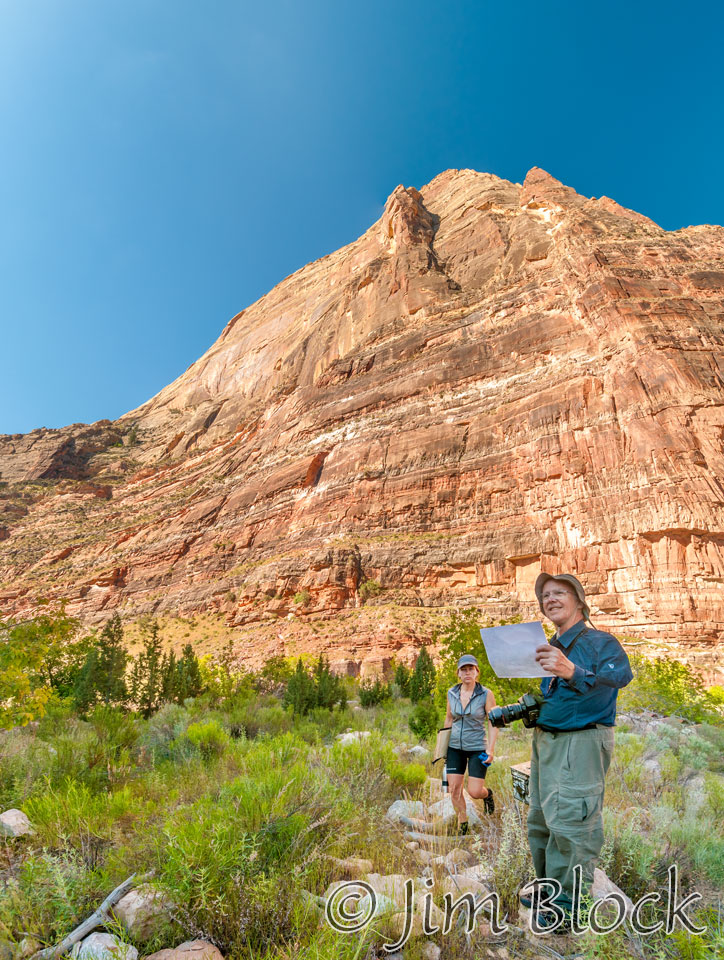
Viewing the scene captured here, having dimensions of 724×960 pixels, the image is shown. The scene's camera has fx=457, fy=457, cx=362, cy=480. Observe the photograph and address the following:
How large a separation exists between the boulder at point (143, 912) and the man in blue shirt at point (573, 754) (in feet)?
6.54

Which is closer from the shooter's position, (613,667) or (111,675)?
(613,667)

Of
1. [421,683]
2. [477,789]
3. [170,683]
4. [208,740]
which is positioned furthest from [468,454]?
[477,789]

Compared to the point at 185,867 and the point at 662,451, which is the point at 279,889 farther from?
the point at 662,451

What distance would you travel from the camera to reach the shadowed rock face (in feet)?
71.8

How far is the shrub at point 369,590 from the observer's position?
26.6 metres

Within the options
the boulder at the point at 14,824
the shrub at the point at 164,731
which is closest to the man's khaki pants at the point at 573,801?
the boulder at the point at 14,824

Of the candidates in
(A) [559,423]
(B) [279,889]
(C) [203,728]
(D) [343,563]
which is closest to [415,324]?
(A) [559,423]

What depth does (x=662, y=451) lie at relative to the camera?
2186 centimetres

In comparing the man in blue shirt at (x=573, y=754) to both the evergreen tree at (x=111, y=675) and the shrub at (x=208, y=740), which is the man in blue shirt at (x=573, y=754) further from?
the evergreen tree at (x=111, y=675)

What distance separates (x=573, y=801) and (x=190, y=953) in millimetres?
2023

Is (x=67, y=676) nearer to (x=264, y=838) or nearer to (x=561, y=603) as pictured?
(x=264, y=838)

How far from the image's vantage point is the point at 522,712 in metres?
2.85

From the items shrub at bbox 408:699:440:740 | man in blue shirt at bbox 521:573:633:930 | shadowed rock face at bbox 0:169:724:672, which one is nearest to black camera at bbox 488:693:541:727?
man in blue shirt at bbox 521:573:633:930

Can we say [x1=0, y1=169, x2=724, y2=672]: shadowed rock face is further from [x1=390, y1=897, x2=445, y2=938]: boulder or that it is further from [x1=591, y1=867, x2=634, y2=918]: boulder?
[x1=390, y1=897, x2=445, y2=938]: boulder
